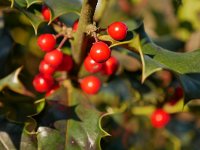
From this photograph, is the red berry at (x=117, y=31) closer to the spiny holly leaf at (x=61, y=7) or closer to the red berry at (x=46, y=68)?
the spiny holly leaf at (x=61, y=7)

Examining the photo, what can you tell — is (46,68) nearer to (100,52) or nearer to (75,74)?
(75,74)

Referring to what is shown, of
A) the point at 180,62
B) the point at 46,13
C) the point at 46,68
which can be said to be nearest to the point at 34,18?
the point at 46,13

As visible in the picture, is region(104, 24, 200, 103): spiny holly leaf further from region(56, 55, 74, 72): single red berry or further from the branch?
region(56, 55, 74, 72): single red berry

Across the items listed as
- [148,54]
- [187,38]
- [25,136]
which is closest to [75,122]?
[25,136]

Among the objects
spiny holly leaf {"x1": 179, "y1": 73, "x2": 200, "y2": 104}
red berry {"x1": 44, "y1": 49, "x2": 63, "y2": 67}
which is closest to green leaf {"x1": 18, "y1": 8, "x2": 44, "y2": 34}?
red berry {"x1": 44, "y1": 49, "x2": 63, "y2": 67}

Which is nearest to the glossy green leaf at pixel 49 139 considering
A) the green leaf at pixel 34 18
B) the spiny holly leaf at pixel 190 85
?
the green leaf at pixel 34 18

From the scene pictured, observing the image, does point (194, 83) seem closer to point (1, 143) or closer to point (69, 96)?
point (69, 96)

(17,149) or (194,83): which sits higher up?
(194,83)
